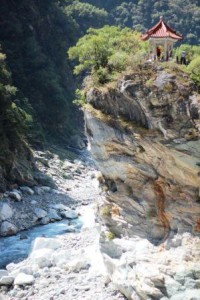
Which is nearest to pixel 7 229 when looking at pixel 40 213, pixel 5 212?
pixel 5 212

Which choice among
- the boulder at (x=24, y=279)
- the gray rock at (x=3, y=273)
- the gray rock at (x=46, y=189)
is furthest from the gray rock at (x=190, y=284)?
the gray rock at (x=46, y=189)

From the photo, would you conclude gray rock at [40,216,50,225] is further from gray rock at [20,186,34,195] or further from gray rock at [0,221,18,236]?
gray rock at [20,186,34,195]

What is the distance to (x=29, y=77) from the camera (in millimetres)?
63188

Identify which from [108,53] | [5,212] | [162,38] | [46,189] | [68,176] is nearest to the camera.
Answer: [162,38]

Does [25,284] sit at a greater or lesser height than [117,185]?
lesser

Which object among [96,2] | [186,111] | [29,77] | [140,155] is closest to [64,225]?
[140,155]

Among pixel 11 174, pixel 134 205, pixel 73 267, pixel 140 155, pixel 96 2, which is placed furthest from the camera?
pixel 96 2

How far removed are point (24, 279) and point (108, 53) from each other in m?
12.5

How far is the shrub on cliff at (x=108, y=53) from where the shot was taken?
21422mm

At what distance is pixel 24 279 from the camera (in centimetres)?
2320

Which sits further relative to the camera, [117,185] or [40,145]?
[40,145]

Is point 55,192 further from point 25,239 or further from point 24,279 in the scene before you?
point 24,279

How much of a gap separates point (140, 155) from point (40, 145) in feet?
115

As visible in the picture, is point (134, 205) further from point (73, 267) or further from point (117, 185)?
point (73, 267)
